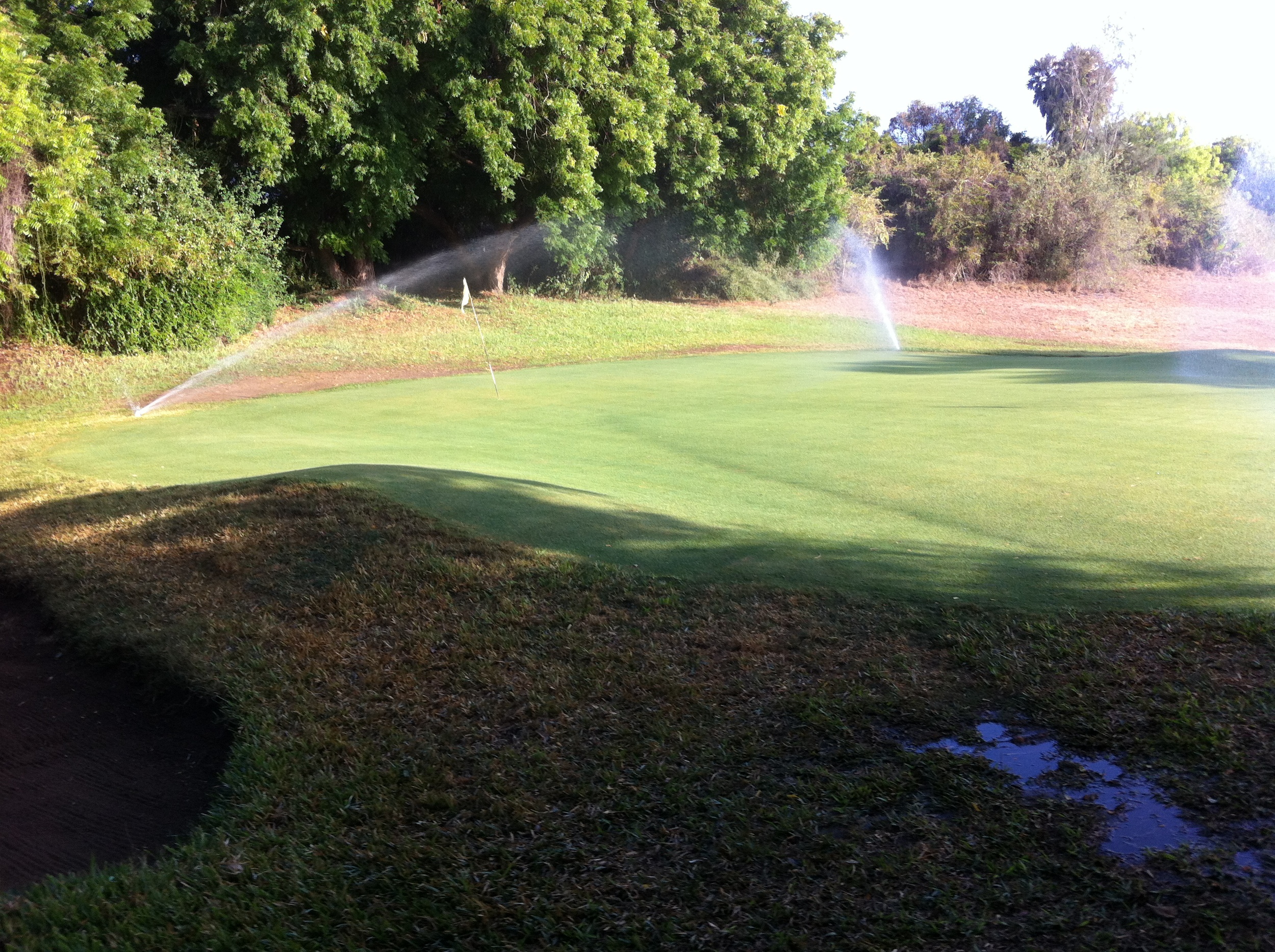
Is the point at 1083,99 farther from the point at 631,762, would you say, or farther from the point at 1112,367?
the point at 631,762

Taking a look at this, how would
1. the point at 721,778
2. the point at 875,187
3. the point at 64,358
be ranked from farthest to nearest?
1. the point at 875,187
2. the point at 64,358
3. the point at 721,778

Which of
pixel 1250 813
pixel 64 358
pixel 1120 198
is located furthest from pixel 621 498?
pixel 1120 198

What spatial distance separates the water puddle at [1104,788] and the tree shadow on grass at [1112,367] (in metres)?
13.2

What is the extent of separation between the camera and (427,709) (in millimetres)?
4285

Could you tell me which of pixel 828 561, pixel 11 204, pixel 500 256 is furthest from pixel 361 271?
pixel 828 561

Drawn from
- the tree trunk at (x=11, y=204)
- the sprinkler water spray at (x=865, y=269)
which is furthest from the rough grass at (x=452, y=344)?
the sprinkler water spray at (x=865, y=269)

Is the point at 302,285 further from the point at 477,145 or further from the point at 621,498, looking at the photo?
the point at 621,498

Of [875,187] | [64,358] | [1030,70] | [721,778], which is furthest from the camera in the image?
[1030,70]

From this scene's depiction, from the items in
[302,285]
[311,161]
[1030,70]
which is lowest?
[302,285]

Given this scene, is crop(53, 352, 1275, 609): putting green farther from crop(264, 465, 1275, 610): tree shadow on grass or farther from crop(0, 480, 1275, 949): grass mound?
crop(0, 480, 1275, 949): grass mound

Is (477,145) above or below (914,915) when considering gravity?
above

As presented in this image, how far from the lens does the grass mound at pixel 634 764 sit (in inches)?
113

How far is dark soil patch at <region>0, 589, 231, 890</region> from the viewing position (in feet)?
12.2

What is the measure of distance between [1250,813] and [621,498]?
5.01 metres
